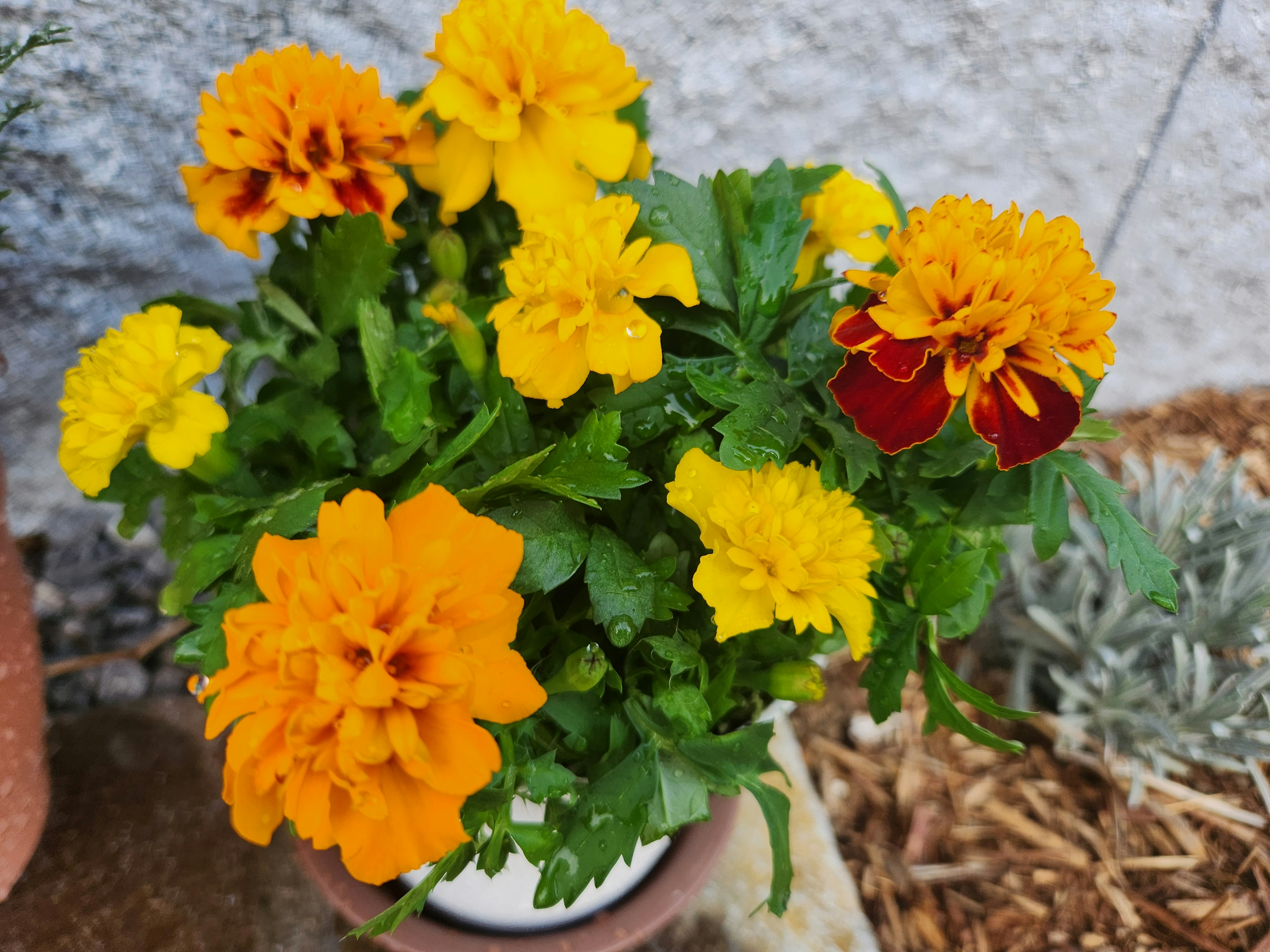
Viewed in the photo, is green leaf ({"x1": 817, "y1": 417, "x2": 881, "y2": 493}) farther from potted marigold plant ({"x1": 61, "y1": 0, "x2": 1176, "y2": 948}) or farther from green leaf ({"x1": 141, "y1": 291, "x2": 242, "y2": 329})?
green leaf ({"x1": 141, "y1": 291, "x2": 242, "y2": 329})

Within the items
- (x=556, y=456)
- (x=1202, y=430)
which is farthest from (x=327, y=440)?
(x=1202, y=430)

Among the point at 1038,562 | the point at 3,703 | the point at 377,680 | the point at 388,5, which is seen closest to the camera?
the point at 377,680

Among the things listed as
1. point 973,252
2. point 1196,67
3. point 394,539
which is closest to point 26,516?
point 394,539

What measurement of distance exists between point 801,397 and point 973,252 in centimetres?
14

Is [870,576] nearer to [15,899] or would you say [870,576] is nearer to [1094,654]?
[1094,654]

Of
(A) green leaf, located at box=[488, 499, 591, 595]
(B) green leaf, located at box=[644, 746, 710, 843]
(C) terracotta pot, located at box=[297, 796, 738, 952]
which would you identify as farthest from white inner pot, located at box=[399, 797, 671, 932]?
(A) green leaf, located at box=[488, 499, 591, 595]

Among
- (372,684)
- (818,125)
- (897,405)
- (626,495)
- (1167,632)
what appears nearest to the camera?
(372,684)

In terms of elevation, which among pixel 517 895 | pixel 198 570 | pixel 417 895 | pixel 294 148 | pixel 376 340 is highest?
pixel 294 148

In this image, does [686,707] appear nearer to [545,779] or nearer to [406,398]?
[545,779]

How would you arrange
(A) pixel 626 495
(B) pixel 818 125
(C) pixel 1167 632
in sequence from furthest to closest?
1. (B) pixel 818 125
2. (C) pixel 1167 632
3. (A) pixel 626 495

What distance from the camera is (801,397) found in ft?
1.78

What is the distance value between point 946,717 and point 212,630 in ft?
1.56

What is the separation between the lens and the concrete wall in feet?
2.61

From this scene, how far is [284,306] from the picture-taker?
622 millimetres
